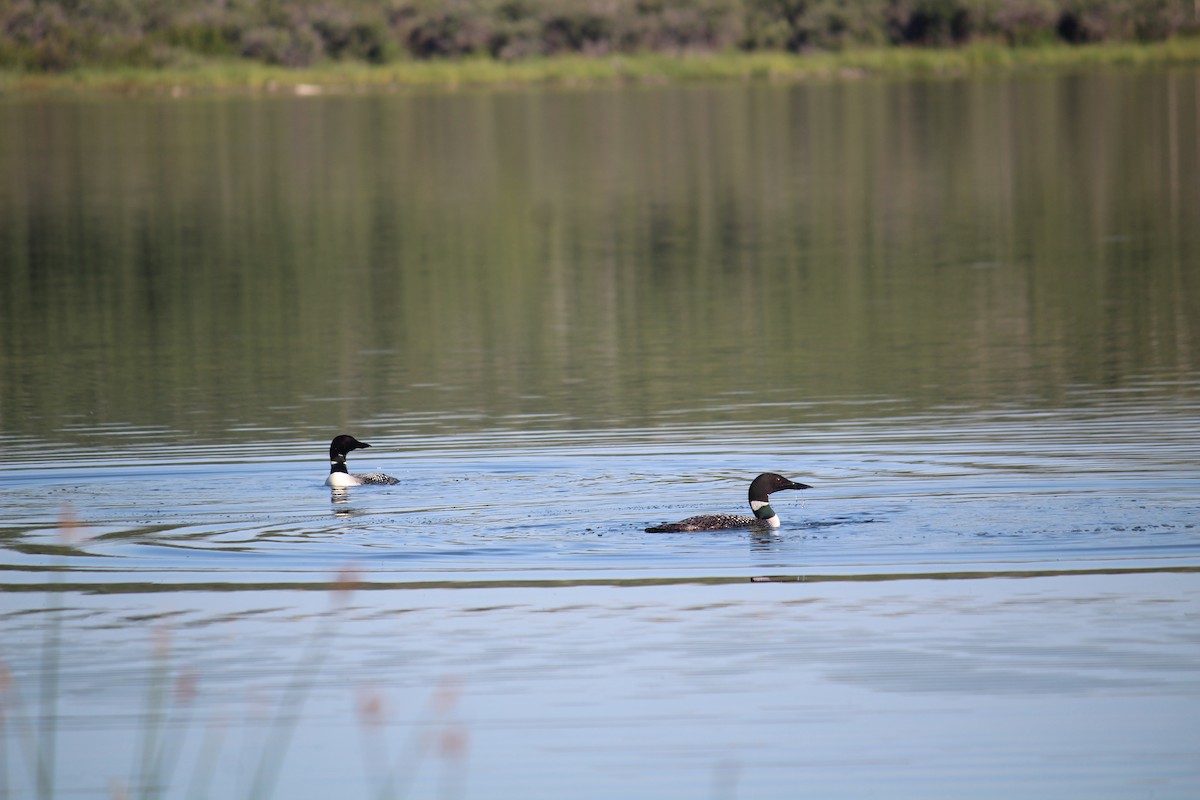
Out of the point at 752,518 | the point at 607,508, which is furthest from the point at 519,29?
the point at 752,518

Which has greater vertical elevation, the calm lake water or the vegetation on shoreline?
the vegetation on shoreline

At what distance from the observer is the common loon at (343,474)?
16.1m

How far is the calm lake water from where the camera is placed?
9852mm

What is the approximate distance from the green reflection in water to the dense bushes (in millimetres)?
29326

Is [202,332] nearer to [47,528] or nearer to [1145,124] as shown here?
[47,528]

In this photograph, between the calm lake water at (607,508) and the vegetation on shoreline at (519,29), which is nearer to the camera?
the calm lake water at (607,508)

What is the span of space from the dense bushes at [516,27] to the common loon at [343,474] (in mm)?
82271

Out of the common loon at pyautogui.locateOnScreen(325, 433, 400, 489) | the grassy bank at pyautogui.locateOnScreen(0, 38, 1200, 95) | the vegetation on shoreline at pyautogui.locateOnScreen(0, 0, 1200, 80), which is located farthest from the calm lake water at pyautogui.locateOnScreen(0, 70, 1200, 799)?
the vegetation on shoreline at pyautogui.locateOnScreen(0, 0, 1200, 80)

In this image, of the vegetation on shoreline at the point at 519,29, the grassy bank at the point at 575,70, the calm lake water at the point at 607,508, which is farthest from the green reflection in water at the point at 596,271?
the vegetation on shoreline at the point at 519,29

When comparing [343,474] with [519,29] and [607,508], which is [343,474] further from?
[519,29]

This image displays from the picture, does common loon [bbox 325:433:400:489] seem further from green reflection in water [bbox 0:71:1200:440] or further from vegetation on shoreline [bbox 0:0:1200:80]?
vegetation on shoreline [bbox 0:0:1200:80]

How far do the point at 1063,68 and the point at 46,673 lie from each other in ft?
296

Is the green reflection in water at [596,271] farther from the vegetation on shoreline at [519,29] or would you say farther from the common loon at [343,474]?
the vegetation on shoreline at [519,29]

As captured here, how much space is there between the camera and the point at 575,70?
97500 millimetres
